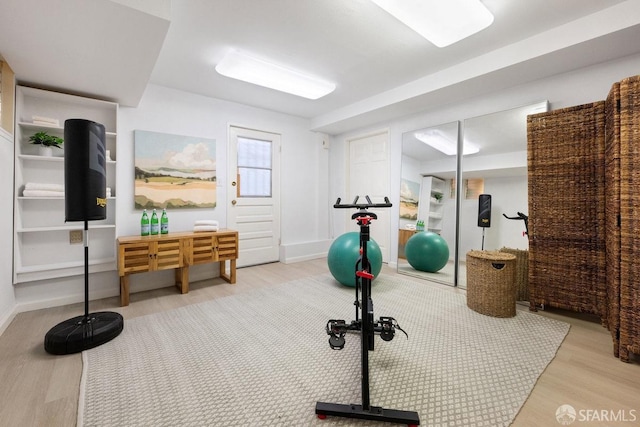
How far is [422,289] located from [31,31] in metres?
4.09

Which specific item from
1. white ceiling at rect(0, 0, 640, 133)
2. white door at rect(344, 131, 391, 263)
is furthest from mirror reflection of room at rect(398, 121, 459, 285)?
white ceiling at rect(0, 0, 640, 133)

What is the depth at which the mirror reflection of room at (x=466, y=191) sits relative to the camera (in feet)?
9.94

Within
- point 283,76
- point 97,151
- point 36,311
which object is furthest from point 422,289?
point 36,311

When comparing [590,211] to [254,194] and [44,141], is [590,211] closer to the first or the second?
[254,194]

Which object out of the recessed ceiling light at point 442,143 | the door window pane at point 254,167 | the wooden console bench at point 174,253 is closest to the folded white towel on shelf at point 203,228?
the wooden console bench at point 174,253

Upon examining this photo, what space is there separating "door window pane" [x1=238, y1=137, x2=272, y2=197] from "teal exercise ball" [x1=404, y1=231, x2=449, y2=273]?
2476 millimetres

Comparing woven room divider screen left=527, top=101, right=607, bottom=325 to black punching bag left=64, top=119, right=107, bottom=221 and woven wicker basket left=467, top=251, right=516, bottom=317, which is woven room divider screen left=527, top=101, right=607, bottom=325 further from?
black punching bag left=64, top=119, right=107, bottom=221

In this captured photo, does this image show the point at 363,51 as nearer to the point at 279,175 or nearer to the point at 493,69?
the point at 493,69

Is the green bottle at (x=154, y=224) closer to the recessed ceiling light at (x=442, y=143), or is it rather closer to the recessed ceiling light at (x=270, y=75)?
the recessed ceiling light at (x=270, y=75)

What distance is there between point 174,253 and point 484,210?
11.9 feet

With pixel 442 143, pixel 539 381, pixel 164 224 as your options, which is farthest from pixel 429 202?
pixel 164 224

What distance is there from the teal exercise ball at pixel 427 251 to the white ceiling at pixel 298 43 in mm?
1814

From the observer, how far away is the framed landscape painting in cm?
344

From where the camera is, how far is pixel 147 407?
Result: 1.42 metres
